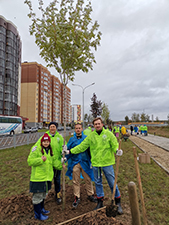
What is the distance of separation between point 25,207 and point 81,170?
1483 millimetres

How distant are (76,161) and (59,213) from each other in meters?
1.13

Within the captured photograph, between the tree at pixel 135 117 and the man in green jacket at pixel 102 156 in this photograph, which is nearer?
the man in green jacket at pixel 102 156

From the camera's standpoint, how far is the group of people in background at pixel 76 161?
295 centimetres

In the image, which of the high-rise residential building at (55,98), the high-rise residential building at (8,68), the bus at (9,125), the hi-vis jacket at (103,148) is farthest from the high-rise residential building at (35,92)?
the hi-vis jacket at (103,148)

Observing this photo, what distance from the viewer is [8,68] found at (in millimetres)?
46094

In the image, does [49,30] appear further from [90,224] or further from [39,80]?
[39,80]

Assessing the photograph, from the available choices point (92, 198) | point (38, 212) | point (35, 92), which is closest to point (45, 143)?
point (38, 212)

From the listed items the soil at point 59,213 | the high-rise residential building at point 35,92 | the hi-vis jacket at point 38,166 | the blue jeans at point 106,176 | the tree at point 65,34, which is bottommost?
the soil at point 59,213

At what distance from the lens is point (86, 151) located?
3.81m

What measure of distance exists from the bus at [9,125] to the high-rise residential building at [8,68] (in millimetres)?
17641

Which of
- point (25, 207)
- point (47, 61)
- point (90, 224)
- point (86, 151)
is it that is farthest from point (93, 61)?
point (25, 207)

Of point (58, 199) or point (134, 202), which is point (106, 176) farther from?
point (58, 199)

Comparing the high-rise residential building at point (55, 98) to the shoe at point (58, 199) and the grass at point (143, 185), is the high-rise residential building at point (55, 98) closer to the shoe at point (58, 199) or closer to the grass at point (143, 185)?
the grass at point (143, 185)

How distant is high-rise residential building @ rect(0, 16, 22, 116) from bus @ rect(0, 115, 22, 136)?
695 inches
